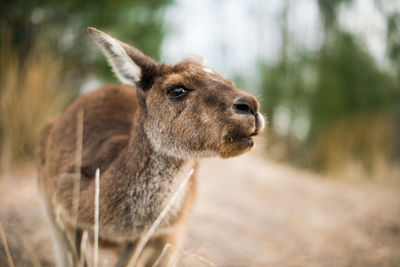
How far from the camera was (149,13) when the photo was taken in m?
8.45

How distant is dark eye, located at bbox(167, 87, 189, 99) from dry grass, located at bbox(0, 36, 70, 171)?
4345 millimetres

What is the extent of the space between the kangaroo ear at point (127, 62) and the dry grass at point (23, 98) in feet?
13.0

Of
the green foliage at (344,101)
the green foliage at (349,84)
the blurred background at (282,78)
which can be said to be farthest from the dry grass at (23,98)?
the green foliage at (349,84)

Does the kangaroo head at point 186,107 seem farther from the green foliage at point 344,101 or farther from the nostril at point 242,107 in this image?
the green foliage at point 344,101

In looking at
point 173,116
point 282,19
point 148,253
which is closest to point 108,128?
point 173,116

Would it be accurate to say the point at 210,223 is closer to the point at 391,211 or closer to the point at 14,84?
the point at 391,211

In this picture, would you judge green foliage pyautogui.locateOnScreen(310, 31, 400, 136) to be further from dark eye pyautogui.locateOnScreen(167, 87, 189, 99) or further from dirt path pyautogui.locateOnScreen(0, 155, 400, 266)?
dark eye pyautogui.locateOnScreen(167, 87, 189, 99)

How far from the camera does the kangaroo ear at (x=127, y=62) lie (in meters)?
2.35

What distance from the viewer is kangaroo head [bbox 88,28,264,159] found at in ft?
7.03

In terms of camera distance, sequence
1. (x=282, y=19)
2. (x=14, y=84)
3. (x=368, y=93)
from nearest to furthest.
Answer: (x=14, y=84) → (x=368, y=93) → (x=282, y=19)

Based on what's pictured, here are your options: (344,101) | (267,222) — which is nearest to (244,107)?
(267,222)

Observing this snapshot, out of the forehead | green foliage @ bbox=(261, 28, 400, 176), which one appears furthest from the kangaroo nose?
green foliage @ bbox=(261, 28, 400, 176)

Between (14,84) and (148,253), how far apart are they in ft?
14.9

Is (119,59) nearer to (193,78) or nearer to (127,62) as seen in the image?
(127,62)
